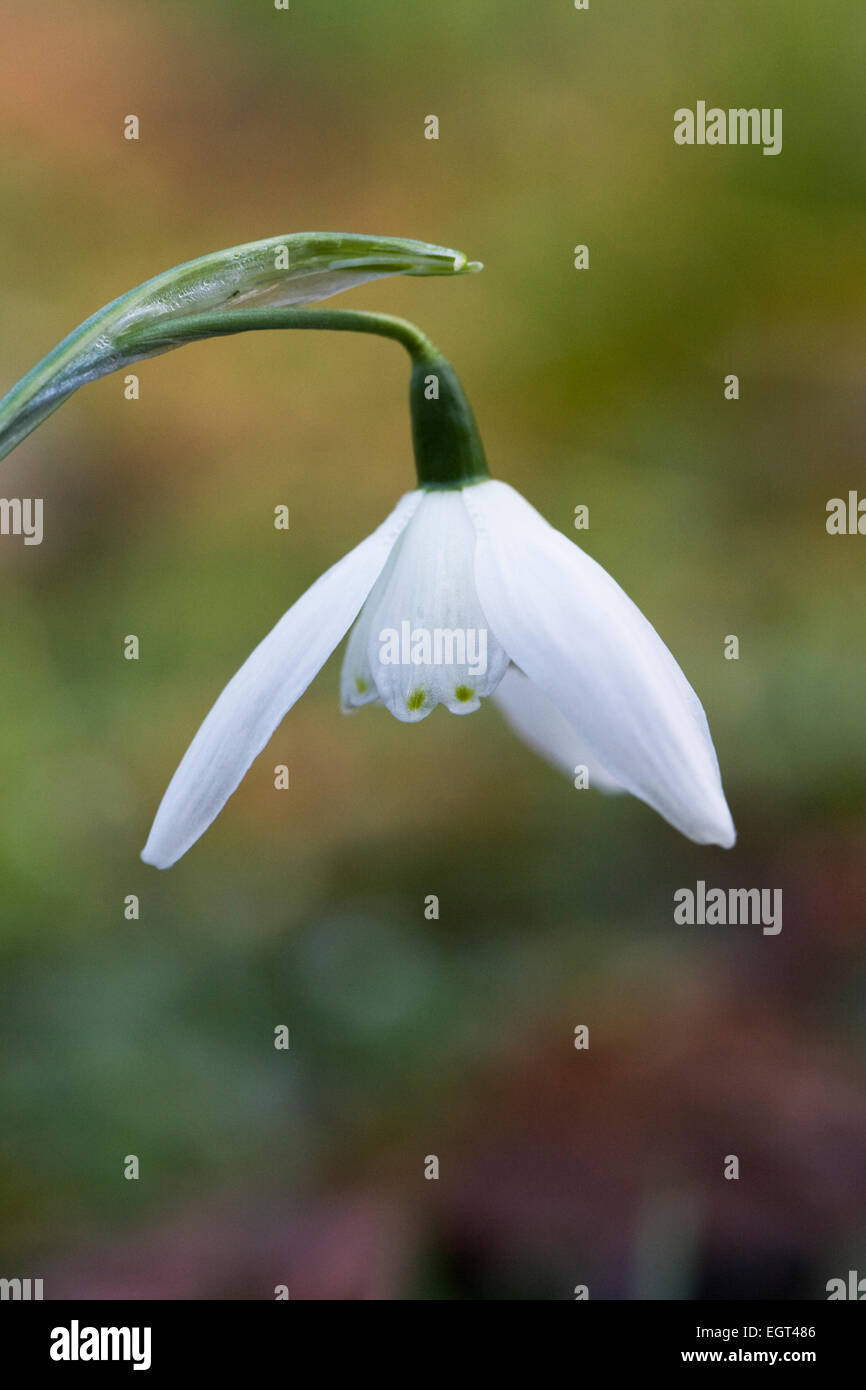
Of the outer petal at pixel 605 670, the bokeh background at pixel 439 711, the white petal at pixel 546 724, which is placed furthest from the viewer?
the bokeh background at pixel 439 711

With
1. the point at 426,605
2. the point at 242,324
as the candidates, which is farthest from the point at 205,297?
the point at 426,605

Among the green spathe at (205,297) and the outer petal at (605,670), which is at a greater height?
the green spathe at (205,297)

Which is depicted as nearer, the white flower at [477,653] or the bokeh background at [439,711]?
the white flower at [477,653]

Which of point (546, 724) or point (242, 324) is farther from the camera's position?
point (546, 724)

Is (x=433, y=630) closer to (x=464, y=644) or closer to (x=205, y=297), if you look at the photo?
(x=464, y=644)

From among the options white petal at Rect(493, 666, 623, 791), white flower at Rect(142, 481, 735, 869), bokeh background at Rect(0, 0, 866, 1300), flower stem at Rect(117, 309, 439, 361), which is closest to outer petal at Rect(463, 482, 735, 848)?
white flower at Rect(142, 481, 735, 869)

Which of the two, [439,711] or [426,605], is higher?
[439,711]

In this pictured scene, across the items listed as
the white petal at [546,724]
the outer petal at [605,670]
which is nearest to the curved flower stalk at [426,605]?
the outer petal at [605,670]

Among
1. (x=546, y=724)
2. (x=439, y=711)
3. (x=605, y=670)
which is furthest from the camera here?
(x=439, y=711)

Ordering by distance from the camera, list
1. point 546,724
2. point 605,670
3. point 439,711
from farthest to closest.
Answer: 1. point 439,711
2. point 546,724
3. point 605,670

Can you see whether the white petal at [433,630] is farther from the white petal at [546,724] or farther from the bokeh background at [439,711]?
the bokeh background at [439,711]
